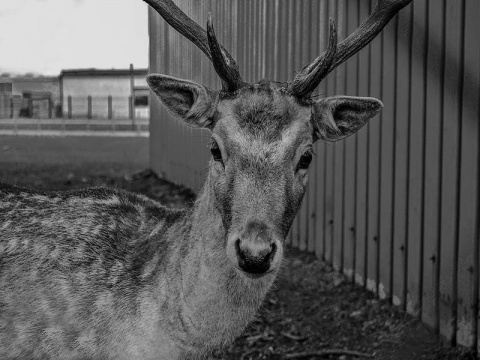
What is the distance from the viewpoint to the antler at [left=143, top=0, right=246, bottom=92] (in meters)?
4.55

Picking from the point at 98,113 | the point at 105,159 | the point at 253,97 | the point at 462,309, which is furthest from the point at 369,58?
the point at 98,113

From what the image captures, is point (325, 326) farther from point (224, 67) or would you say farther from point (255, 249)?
point (255, 249)

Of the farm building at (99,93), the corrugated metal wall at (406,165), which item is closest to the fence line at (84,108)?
the farm building at (99,93)

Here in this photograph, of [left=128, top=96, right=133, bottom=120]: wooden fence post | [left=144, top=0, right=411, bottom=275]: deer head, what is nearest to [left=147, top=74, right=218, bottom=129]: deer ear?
[left=144, top=0, right=411, bottom=275]: deer head

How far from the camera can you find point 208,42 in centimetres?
454

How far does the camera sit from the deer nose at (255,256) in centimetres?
388

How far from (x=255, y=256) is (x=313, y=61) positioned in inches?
56.9

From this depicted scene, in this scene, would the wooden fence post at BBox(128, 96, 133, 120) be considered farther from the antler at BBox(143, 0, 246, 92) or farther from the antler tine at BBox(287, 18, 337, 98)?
the antler tine at BBox(287, 18, 337, 98)

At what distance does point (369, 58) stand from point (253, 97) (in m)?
3.51

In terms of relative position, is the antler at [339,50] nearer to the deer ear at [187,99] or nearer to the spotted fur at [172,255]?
the spotted fur at [172,255]

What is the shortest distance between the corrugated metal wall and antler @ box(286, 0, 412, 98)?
2.92 ft

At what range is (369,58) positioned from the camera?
7742 mm

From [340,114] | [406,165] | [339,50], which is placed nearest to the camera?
[340,114]

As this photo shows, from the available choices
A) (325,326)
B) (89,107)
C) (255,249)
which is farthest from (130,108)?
(255,249)
